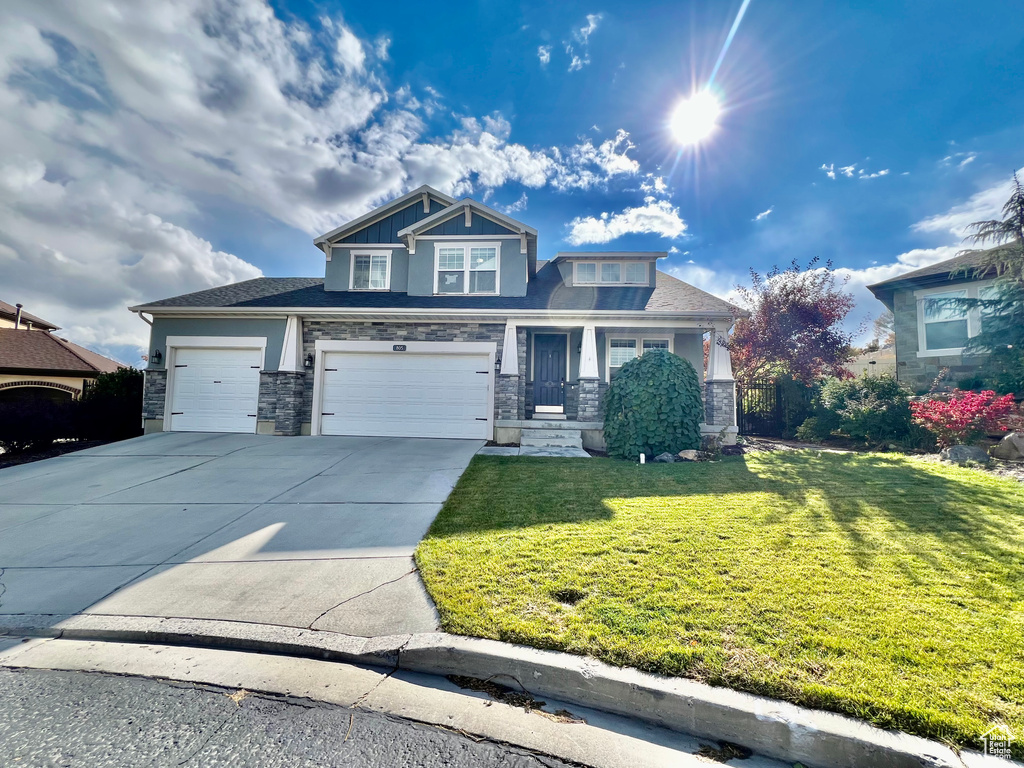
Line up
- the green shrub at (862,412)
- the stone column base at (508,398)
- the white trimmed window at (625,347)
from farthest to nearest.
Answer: the white trimmed window at (625,347) → the stone column base at (508,398) → the green shrub at (862,412)

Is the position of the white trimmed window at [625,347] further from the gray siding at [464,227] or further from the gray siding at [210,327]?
the gray siding at [210,327]

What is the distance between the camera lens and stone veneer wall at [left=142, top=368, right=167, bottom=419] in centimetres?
1101

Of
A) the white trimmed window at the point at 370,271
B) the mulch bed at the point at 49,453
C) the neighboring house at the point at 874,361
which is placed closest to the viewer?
the mulch bed at the point at 49,453

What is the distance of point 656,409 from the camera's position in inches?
342

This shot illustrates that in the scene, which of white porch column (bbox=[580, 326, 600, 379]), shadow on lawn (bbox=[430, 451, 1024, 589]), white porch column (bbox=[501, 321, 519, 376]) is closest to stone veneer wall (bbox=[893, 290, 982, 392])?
shadow on lawn (bbox=[430, 451, 1024, 589])

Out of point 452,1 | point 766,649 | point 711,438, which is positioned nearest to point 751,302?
point 711,438

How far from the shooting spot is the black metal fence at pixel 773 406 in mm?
12172

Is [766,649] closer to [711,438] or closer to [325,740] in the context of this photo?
[325,740]

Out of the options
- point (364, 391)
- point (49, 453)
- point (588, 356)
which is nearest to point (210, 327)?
point (49, 453)

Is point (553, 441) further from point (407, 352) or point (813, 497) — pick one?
point (813, 497)

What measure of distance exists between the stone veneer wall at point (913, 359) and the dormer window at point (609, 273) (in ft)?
31.6

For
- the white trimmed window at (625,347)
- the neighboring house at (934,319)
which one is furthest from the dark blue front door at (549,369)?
the neighboring house at (934,319)

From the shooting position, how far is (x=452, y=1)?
8445mm

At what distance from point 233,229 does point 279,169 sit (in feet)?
11.2
